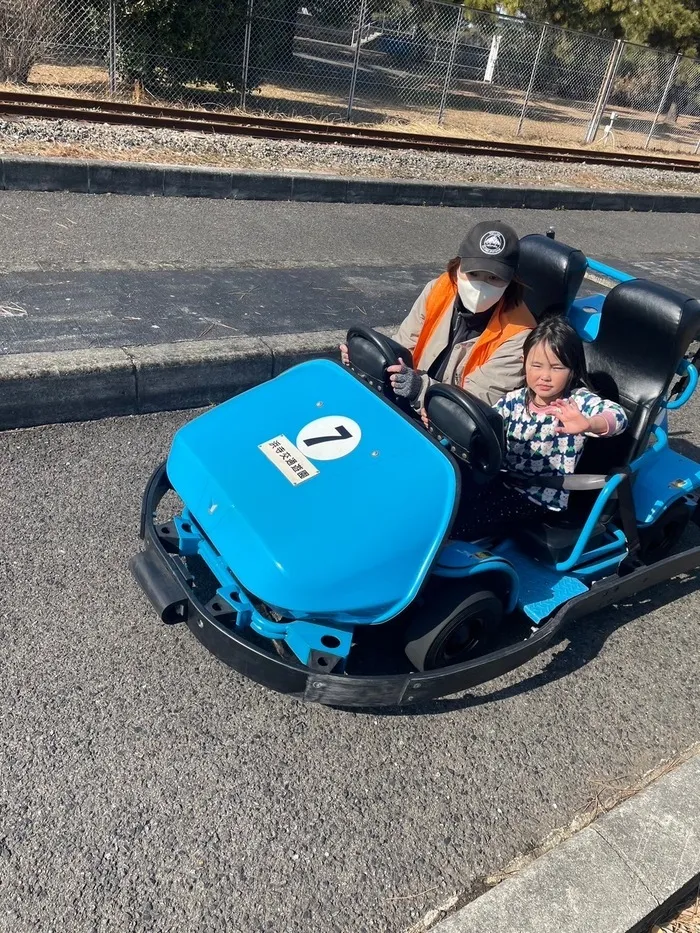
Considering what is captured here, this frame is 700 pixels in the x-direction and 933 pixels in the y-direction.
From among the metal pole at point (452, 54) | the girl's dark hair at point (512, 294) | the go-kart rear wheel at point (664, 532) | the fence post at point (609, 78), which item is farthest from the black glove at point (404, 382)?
the fence post at point (609, 78)

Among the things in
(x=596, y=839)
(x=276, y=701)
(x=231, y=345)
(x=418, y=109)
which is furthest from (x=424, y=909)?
(x=418, y=109)

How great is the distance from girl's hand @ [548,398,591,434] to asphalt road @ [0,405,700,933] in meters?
0.94

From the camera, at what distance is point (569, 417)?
9.82ft

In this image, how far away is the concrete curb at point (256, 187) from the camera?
7.53 m

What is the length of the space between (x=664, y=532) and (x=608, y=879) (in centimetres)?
188

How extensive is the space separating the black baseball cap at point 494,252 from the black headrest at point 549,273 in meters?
0.49

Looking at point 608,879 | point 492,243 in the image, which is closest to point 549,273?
point 492,243

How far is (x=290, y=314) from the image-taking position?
5.79 m

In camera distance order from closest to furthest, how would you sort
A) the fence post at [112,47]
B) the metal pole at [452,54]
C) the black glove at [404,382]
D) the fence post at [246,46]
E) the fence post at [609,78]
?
1. the black glove at [404,382]
2. the fence post at [112,47]
3. the fence post at [246,46]
4. the metal pole at [452,54]
5. the fence post at [609,78]

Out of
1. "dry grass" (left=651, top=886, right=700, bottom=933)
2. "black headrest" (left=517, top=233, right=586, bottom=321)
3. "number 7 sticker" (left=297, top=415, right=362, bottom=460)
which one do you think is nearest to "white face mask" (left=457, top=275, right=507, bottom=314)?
"black headrest" (left=517, top=233, right=586, bottom=321)

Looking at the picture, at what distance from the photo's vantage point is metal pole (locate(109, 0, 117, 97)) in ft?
38.1

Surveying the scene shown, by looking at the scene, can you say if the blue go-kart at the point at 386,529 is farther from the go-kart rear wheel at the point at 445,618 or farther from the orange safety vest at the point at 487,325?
the orange safety vest at the point at 487,325

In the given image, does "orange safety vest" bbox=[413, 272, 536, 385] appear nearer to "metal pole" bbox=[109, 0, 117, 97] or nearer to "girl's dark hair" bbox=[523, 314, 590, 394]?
"girl's dark hair" bbox=[523, 314, 590, 394]

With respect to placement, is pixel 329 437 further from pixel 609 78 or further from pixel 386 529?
pixel 609 78
